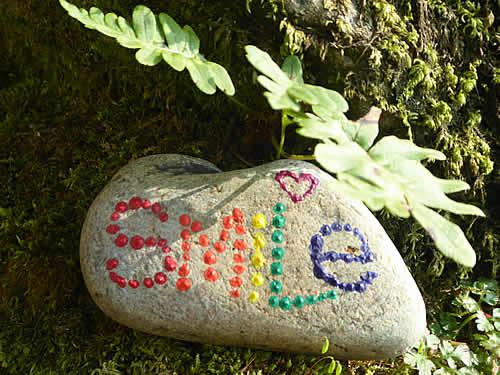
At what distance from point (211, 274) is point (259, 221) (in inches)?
12.7

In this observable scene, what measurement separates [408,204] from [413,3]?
142 centimetres

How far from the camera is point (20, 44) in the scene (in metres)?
3.57

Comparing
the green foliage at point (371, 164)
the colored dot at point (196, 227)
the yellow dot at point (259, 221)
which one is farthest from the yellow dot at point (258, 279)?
the green foliage at point (371, 164)

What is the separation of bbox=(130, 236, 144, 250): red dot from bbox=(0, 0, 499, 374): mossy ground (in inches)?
19.0

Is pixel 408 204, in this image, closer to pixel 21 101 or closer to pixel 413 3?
pixel 413 3

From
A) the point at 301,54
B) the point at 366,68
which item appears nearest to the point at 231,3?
the point at 301,54

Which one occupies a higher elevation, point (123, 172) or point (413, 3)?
point (413, 3)

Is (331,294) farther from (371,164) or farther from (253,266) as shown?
(371,164)

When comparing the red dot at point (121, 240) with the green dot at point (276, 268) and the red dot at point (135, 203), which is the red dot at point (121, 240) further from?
the green dot at point (276, 268)

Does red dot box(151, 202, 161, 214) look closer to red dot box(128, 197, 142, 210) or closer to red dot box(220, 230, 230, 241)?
red dot box(128, 197, 142, 210)

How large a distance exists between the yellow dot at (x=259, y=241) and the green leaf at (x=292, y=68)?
0.71 m

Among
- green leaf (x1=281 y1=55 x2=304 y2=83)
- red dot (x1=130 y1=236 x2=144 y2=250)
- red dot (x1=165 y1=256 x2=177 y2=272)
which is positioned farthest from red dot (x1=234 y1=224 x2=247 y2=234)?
green leaf (x1=281 y1=55 x2=304 y2=83)

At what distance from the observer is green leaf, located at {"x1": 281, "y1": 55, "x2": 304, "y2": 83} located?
2.64m

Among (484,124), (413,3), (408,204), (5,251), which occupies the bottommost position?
(5,251)
